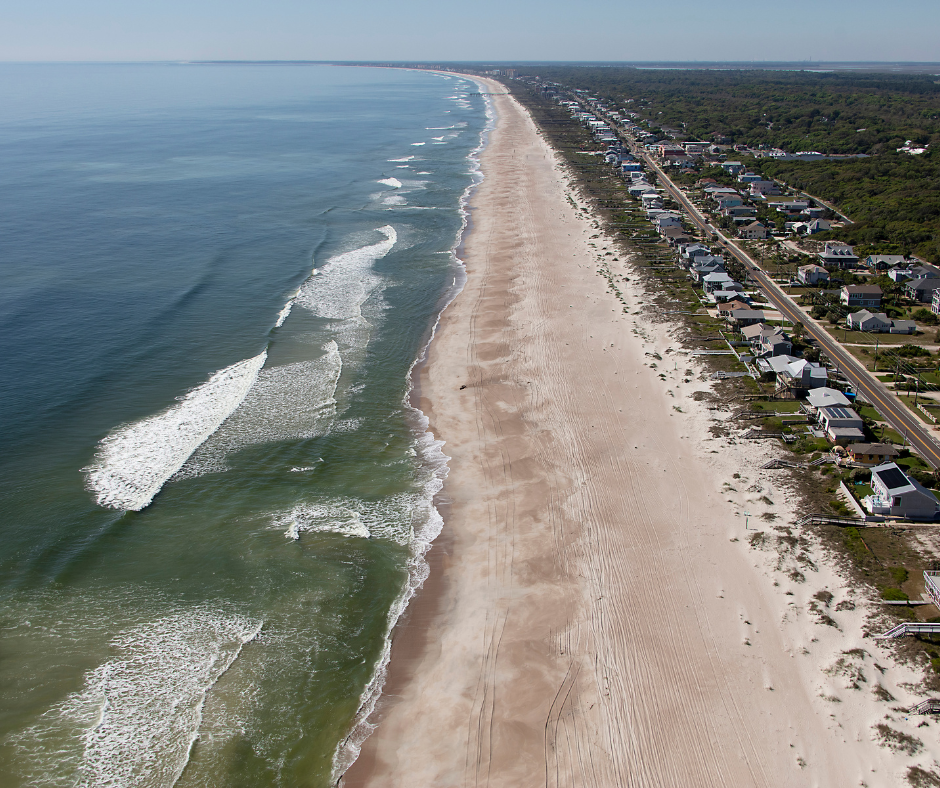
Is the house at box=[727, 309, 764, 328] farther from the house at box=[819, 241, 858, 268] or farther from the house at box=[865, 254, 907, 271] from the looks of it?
the house at box=[865, 254, 907, 271]

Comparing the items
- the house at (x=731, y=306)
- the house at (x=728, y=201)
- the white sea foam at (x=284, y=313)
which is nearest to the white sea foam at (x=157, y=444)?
the white sea foam at (x=284, y=313)

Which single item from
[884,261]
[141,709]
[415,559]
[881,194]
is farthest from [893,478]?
[881,194]

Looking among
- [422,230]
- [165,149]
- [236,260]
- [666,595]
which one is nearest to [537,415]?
[666,595]

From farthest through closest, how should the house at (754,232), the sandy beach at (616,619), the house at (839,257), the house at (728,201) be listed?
1. the house at (728,201)
2. the house at (754,232)
3. the house at (839,257)
4. the sandy beach at (616,619)

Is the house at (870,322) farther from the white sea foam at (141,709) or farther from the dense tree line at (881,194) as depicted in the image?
the white sea foam at (141,709)

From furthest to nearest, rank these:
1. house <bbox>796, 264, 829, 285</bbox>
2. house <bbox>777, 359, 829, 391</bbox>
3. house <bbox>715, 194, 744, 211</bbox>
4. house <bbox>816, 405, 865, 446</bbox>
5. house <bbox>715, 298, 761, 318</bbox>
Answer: house <bbox>715, 194, 744, 211</bbox>, house <bbox>796, 264, 829, 285</bbox>, house <bbox>715, 298, 761, 318</bbox>, house <bbox>777, 359, 829, 391</bbox>, house <bbox>816, 405, 865, 446</bbox>

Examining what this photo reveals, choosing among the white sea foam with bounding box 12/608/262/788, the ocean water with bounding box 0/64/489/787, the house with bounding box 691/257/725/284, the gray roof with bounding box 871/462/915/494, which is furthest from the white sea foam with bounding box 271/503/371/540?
the house with bounding box 691/257/725/284
